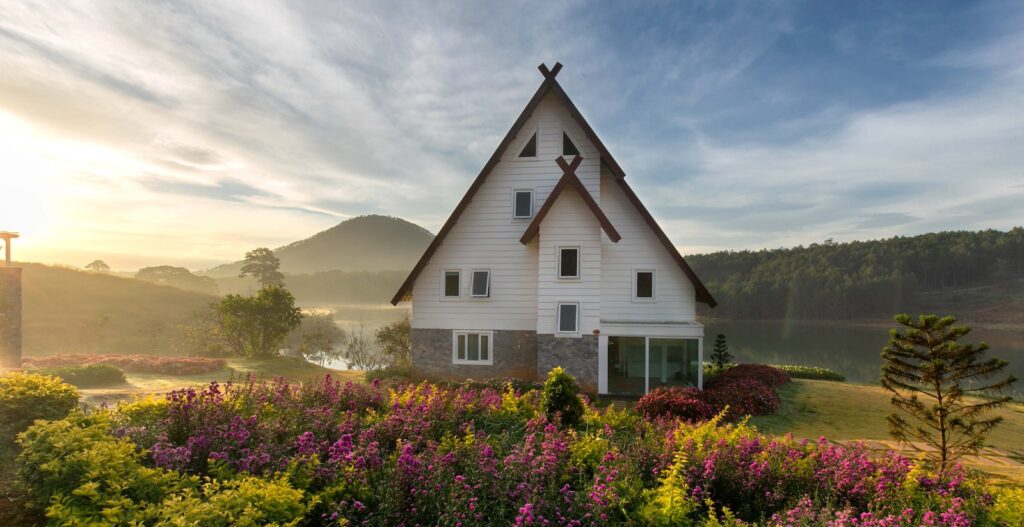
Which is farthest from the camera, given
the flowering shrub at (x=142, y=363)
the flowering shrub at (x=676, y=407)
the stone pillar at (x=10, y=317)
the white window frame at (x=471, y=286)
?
the flowering shrub at (x=142, y=363)

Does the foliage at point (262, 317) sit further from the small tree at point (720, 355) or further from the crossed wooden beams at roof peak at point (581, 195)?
the small tree at point (720, 355)

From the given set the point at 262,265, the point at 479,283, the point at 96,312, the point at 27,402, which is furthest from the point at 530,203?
the point at 262,265

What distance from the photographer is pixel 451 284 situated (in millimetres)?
18391

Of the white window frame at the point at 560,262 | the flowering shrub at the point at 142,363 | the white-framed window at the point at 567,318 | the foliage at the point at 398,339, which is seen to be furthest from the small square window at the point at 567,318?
the flowering shrub at the point at 142,363

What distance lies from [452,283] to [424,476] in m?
13.4

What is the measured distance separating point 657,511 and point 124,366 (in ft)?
85.8

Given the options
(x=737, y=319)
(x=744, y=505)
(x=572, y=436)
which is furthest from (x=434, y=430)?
(x=737, y=319)

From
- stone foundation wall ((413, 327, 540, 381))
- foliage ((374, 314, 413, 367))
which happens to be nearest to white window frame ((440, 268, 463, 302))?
stone foundation wall ((413, 327, 540, 381))

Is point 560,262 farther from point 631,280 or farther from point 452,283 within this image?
point 452,283

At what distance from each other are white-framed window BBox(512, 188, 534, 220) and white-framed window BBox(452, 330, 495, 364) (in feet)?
16.5

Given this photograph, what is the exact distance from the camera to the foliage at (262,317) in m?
25.3

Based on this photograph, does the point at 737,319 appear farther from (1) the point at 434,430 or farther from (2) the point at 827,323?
(1) the point at 434,430

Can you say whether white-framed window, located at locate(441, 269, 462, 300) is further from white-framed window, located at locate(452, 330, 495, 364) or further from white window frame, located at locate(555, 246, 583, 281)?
white window frame, located at locate(555, 246, 583, 281)

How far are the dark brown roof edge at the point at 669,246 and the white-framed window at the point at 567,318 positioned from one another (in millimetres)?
4477
